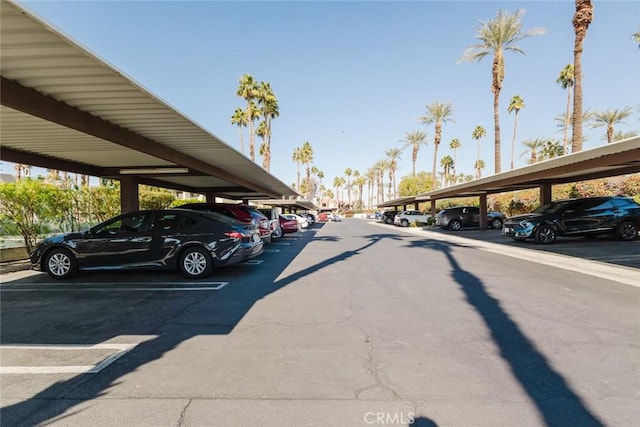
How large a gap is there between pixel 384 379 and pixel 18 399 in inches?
128


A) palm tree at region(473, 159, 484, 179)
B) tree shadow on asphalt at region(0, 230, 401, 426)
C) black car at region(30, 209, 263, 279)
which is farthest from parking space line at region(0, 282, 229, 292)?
palm tree at region(473, 159, 484, 179)

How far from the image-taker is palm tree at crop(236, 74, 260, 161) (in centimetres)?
3897

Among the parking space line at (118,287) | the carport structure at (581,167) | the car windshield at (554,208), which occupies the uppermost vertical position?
the carport structure at (581,167)

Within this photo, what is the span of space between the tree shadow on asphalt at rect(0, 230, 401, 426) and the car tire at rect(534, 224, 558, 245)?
11.3m

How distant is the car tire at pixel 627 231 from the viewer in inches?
537

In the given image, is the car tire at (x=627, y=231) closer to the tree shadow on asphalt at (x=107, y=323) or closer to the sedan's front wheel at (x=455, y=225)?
the sedan's front wheel at (x=455, y=225)

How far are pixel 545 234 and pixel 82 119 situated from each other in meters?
15.6

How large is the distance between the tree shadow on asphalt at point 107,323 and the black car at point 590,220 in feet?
37.7

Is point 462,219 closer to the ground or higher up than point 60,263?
higher up

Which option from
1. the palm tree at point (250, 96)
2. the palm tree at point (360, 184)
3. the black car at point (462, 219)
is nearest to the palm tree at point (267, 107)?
the palm tree at point (250, 96)

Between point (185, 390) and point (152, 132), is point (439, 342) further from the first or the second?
point (152, 132)

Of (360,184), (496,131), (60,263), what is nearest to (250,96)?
(496,131)

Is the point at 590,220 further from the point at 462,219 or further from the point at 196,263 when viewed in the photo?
the point at 196,263

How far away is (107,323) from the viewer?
5.04m
